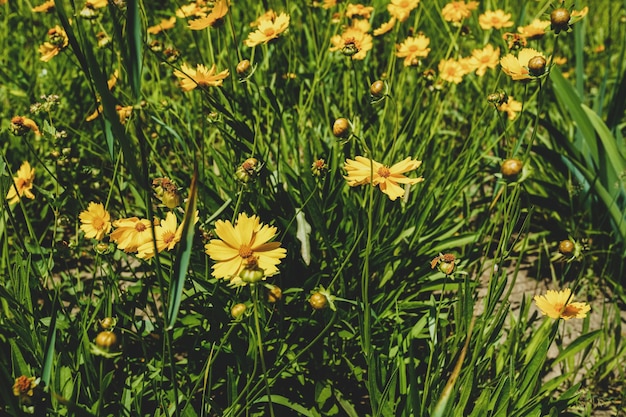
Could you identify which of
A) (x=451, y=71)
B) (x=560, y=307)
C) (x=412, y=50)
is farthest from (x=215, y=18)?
(x=560, y=307)

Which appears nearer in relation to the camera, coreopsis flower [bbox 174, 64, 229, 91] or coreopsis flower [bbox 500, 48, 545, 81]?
coreopsis flower [bbox 500, 48, 545, 81]

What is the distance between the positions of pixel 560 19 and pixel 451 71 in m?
0.88

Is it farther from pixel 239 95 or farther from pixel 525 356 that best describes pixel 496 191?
pixel 239 95

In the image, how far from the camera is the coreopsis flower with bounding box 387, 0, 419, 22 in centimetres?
160

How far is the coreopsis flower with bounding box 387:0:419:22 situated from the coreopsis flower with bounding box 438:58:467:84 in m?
0.18

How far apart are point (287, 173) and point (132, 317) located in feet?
1.87

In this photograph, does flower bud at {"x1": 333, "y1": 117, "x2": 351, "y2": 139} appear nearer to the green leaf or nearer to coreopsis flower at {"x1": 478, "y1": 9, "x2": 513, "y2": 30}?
the green leaf

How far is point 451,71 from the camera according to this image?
1.75 metres

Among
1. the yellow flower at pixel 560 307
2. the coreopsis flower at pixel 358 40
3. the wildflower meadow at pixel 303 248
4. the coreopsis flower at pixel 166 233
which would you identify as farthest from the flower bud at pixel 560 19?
the coreopsis flower at pixel 166 233

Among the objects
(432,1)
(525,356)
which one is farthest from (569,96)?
(525,356)

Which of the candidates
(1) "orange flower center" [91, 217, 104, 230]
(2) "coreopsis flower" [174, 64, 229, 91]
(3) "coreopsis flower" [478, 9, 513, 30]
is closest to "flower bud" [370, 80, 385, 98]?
(2) "coreopsis flower" [174, 64, 229, 91]

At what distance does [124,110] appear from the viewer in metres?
1.41

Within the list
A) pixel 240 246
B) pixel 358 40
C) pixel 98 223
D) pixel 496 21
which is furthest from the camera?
pixel 496 21

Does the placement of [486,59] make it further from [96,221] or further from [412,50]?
[96,221]
